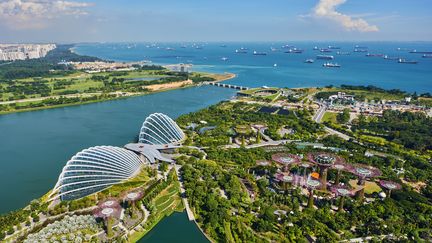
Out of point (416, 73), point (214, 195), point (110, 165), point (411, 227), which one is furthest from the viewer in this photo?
point (416, 73)

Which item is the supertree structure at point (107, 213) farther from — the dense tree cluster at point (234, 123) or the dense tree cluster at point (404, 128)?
the dense tree cluster at point (404, 128)

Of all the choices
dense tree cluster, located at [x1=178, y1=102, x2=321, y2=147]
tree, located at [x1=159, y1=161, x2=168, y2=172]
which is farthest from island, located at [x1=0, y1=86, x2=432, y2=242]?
dense tree cluster, located at [x1=178, y1=102, x2=321, y2=147]

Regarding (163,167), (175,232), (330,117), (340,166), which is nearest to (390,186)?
(340,166)

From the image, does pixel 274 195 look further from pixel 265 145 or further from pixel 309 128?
pixel 309 128

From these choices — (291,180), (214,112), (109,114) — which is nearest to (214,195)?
(291,180)

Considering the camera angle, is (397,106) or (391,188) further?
(397,106)

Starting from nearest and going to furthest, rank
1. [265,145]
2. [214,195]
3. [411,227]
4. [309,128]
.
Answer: [411,227]
[214,195]
[265,145]
[309,128]
